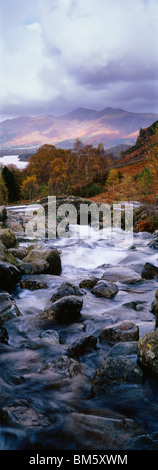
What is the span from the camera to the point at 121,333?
5918 mm

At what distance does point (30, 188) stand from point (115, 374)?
2626 inches

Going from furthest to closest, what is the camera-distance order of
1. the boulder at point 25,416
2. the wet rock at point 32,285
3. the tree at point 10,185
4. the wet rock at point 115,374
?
the tree at point 10,185, the wet rock at point 32,285, the wet rock at point 115,374, the boulder at point 25,416

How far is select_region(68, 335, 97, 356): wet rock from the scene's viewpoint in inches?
224

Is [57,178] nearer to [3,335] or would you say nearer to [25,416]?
[3,335]

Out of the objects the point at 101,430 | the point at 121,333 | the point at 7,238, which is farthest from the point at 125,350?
the point at 7,238

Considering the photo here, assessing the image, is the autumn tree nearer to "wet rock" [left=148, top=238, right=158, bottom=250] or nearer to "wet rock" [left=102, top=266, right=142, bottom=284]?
"wet rock" [left=148, top=238, right=158, bottom=250]

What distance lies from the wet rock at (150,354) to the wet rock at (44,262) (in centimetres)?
736

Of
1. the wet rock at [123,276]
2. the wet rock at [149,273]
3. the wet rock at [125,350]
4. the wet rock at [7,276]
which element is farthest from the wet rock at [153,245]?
the wet rock at [125,350]

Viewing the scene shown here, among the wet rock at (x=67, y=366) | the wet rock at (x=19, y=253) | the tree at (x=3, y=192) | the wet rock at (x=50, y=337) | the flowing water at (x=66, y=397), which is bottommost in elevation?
the flowing water at (x=66, y=397)

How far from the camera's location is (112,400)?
4.32m

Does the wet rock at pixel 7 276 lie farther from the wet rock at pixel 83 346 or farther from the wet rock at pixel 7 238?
the wet rock at pixel 7 238

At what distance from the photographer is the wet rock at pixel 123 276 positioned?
10508 millimetres
